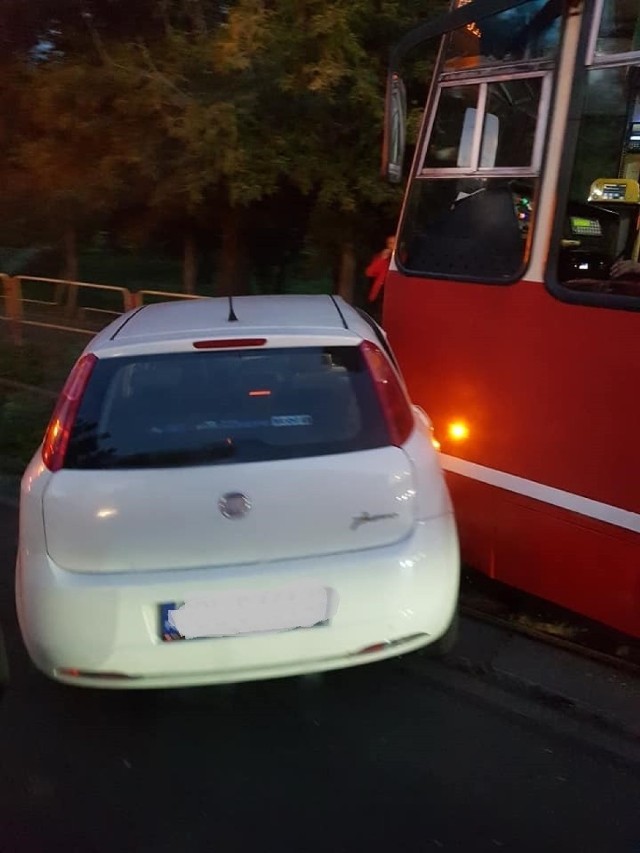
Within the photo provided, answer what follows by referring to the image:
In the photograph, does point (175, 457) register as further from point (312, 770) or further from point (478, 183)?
point (478, 183)

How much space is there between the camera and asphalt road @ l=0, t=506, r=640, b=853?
324 cm

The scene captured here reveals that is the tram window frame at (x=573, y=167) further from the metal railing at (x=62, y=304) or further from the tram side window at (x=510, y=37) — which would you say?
the metal railing at (x=62, y=304)

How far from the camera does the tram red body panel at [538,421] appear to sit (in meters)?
4.12

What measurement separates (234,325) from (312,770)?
5.85 ft

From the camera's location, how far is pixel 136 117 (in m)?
13.7

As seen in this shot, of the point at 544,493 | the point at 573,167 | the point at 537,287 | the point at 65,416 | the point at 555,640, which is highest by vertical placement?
the point at 573,167

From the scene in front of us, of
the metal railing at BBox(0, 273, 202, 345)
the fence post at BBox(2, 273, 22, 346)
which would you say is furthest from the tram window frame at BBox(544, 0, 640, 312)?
the fence post at BBox(2, 273, 22, 346)

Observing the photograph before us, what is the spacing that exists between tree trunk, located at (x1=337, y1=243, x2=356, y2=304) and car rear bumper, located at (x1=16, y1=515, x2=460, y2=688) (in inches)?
489

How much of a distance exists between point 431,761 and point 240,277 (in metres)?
15.5

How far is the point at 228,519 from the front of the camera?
11.5 feet

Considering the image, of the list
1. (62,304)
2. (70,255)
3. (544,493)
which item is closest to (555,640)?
(544,493)

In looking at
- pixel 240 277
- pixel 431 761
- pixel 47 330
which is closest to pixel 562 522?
pixel 431 761

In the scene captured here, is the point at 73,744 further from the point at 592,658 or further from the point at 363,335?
the point at 592,658

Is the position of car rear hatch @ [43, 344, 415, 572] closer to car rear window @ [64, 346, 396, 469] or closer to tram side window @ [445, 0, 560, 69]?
car rear window @ [64, 346, 396, 469]
